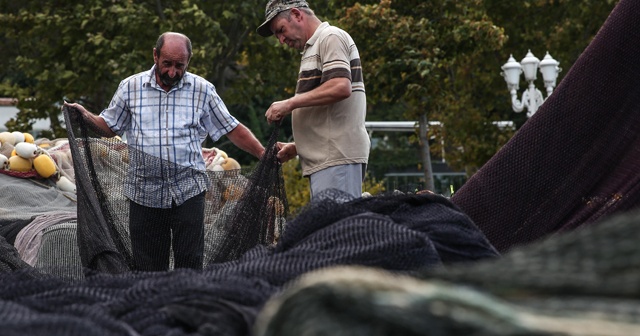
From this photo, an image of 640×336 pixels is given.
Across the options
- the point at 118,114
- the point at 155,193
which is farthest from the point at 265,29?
the point at 155,193

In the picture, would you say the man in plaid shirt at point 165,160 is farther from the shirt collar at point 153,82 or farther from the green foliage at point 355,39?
the green foliage at point 355,39

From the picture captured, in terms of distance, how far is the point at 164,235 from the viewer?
6.36 m

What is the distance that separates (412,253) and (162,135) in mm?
3669

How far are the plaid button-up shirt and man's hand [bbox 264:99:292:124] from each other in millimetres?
580

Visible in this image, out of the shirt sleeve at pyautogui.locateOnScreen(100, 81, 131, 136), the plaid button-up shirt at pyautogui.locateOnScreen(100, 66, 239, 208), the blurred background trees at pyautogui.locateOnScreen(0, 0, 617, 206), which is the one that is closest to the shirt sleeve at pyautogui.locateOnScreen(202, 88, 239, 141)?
the plaid button-up shirt at pyautogui.locateOnScreen(100, 66, 239, 208)

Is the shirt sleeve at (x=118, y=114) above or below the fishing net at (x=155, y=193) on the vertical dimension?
above

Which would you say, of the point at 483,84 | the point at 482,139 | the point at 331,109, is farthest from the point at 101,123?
the point at 483,84

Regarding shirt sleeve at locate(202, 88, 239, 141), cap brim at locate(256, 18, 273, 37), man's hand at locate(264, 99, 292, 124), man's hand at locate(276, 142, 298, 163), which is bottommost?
man's hand at locate(276, 142, 298, 163)

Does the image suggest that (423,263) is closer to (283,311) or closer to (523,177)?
(283,311)

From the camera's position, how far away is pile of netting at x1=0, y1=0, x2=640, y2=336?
1690mm

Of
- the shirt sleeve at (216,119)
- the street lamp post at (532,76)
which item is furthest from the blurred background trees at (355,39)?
the shirt sleeve at (216,119)

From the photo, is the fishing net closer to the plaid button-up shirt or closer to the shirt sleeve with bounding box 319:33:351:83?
the plaid button-up shirt

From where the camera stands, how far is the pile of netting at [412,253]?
169cm

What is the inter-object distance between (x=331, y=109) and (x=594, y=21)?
19.5 m
